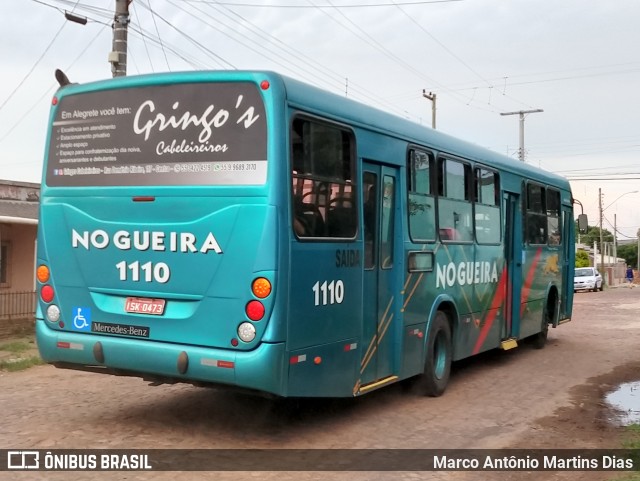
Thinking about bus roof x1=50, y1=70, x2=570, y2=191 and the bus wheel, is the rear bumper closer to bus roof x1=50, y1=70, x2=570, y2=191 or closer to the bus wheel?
bus roof x1=50, y1=70, x2=570, y2=191

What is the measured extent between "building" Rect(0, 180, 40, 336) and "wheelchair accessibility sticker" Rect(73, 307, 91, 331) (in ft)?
27.0

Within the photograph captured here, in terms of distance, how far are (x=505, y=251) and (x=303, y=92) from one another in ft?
20.7

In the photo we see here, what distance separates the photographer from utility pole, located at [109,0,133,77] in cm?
1310

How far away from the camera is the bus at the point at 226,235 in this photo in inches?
244

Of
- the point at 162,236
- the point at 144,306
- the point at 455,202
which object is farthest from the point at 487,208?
the point at 144,306

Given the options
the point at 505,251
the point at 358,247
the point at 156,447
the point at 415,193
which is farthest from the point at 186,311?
the point at 505,251

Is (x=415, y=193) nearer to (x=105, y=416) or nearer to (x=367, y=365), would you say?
(x=367, y=365)

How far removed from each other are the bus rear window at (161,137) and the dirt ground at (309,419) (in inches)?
91.8

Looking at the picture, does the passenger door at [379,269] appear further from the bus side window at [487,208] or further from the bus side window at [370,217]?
the bus side window at [487,208]

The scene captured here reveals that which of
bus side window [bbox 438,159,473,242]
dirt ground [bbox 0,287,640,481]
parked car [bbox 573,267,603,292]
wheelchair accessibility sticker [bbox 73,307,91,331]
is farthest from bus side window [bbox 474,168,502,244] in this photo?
parked car [bbox 573,267,603,292]

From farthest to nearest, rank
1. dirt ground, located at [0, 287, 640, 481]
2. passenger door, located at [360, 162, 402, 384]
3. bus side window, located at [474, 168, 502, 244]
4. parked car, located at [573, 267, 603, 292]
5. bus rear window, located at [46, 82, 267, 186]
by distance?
parked car, located at [573, 267, 603, 292] < bus side window, located at [474, 168, 502, 244] < passenger door, located at [360, 162, 402, 384] < dirt ground, located at [0, 287, 640, 481] < bus rear window, located at [46, 82, 267, 186]

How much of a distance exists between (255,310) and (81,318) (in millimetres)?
1842

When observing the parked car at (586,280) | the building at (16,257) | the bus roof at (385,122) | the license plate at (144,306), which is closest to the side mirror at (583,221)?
the bus roof at (385,122)

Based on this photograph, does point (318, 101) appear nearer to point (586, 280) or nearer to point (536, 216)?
point (536, 216)
